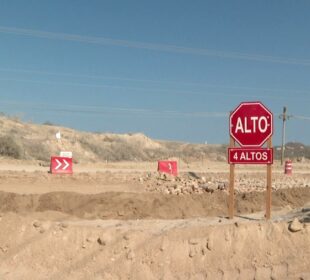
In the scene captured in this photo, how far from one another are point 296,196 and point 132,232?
39.7ft

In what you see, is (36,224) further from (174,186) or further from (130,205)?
(174,186)

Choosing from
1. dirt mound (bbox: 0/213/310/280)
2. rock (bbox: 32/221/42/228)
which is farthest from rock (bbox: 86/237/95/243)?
rock (bbox: 32/221/42/228)

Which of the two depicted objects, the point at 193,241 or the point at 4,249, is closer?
the point at 193,241

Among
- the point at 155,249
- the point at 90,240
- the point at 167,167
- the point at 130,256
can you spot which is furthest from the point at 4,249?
the point at 167,167

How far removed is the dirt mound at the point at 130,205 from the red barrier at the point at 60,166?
9455 millimetres

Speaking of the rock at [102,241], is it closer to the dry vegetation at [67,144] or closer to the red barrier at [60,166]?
the red barrier at [60,166]

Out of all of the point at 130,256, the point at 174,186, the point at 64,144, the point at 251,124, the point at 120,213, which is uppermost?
the point at 64,144

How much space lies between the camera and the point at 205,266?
28.4 feet

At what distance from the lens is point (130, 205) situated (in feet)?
50.9

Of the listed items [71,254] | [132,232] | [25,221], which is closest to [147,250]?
[132,232]

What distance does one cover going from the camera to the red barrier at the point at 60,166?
27.3 m

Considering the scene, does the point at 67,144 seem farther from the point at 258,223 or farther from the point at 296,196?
the point at 258,223

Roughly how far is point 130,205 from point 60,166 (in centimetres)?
1274

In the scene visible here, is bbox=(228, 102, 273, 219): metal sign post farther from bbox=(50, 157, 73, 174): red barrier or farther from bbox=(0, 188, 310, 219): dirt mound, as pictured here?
bbox=(50, 157, 73, 174): red barrier
